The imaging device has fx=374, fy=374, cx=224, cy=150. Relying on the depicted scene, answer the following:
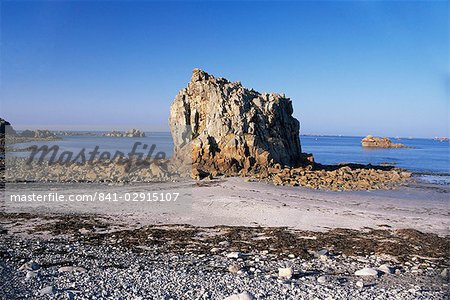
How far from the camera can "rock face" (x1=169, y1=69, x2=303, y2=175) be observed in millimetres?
31344

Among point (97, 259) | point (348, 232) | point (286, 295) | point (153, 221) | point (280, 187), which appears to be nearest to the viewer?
point (286, 295)

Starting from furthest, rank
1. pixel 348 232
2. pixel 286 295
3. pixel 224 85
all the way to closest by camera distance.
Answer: pixel 224 85
pixel 348 232
pixel 286 295

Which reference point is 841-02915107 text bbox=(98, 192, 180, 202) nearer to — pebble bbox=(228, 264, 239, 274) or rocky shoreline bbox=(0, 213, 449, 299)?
rocky shoreline bbox=(0, 213, 449, 299)

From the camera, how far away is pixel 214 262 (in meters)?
10.2

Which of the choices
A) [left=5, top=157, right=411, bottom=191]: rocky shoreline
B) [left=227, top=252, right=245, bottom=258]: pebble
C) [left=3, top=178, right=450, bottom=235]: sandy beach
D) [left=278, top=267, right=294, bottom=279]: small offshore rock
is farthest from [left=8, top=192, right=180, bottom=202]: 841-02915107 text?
[left=278, top=267, right=294, bottom=279]: small offshore rock

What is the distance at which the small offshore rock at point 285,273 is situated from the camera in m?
9.00

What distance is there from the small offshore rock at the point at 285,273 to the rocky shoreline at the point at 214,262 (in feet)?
0.08

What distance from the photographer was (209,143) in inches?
1244

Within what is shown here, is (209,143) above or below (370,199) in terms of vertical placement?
above

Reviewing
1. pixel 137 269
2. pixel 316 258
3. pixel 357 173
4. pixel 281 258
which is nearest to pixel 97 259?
pixel 137 269

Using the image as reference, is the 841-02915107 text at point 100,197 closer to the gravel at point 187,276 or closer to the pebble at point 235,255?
the gravel at point 187,276

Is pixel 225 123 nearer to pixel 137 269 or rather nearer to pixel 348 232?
pixel 348 232

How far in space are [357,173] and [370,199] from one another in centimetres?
1073

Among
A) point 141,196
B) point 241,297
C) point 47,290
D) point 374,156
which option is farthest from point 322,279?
point 374,156
